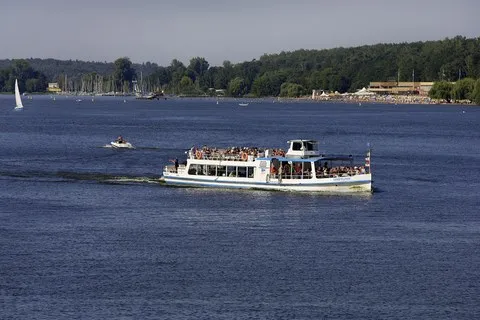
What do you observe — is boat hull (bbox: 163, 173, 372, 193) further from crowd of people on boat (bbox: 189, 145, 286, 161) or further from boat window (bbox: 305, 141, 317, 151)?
boat window (bbox: 305, 141, 317, 151)

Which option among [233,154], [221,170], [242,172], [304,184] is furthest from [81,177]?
[304,184]

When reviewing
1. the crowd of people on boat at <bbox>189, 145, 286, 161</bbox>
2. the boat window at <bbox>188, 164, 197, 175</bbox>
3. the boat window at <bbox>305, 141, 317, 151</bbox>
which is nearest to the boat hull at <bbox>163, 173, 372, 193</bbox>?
the boat window at <bbox>188, 164, 197, 175</bbox>

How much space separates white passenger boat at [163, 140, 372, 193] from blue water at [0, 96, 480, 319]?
147 cm

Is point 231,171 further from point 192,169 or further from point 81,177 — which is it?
point 81,177

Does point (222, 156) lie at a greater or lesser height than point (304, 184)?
greater

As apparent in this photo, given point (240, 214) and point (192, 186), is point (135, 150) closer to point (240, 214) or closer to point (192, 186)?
point (192, 186)

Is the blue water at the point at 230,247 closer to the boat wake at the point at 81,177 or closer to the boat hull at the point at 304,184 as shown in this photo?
the boat wake at the point at 81,177

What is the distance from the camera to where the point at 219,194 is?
85375mm

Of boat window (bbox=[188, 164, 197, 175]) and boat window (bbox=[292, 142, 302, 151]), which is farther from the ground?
boat window (bbox=[292, 142, 302, 151])

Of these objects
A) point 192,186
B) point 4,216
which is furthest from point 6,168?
point 4,216

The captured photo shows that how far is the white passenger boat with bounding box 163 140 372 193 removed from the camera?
85625mm

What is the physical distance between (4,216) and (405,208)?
89.8ft

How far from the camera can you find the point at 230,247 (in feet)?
209

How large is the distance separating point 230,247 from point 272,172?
78.9ft
